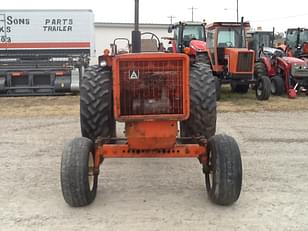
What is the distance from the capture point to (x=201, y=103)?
5.63 meters

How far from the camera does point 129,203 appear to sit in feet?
16.3

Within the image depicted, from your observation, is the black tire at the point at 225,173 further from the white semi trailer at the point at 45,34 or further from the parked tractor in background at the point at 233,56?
the white semi trailer at the point at 45,34

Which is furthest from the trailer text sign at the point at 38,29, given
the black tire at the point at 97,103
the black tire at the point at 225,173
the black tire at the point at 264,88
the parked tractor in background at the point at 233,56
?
the black tire at the point at 225,173

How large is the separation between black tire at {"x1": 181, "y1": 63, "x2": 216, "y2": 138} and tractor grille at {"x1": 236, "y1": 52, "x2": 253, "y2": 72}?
8131mm

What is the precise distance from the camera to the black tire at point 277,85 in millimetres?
15070

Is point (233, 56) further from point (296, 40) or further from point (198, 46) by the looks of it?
point (296, 40)

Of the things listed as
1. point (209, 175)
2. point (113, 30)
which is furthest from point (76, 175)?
point (113, 30)

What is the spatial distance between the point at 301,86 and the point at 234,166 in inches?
455

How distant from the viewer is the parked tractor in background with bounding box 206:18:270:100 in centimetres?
1390

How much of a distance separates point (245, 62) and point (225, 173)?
31.6ft

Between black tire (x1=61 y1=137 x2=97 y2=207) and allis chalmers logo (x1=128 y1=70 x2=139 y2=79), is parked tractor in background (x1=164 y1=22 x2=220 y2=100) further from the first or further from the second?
black tire (x1=61 y1=137 x2=97 y2=207)

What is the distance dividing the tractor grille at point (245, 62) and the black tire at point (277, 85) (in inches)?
59.5

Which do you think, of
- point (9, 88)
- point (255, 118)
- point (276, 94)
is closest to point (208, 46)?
point (276, 94)

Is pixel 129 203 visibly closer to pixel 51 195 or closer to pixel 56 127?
pixel 51 195
